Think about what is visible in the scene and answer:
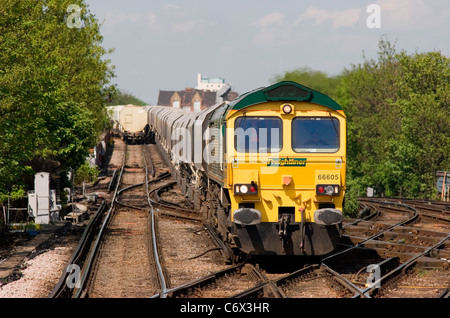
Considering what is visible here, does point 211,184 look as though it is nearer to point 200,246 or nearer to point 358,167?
point 200,246

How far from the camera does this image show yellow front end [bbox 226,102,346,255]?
41.7 ft

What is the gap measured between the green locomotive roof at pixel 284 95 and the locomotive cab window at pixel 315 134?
0.36 meters

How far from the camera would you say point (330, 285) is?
11938 millimetres

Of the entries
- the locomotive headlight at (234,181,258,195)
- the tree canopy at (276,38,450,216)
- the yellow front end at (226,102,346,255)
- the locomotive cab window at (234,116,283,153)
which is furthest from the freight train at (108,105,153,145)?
the locomotive headlight at (234,181,258,195)

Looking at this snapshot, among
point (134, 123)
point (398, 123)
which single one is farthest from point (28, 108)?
point (398, 123)

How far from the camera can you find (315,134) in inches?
512

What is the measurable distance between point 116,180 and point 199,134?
688 inches

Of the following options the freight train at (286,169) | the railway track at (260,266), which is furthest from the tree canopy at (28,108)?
the freight train at (286,169)

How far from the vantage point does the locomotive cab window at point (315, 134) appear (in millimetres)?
12945

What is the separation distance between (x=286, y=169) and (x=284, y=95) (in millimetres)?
1534

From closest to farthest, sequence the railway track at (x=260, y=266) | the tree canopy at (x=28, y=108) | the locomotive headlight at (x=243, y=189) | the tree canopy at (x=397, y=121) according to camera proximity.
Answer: the railway track at (x=260, y=266), the locomotive headlight at (x=243, y=189), the tree canopy at (x=28, y=108), the tree canopy at (x=397, y=121)

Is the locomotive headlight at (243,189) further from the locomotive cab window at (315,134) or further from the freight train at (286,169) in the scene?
the locomotive cab window at (315,134)

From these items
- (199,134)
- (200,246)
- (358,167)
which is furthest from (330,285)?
(358,167)

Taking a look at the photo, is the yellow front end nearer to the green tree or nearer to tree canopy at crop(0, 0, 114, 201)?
tree canopy at crop(0, 0, 114, 201)
